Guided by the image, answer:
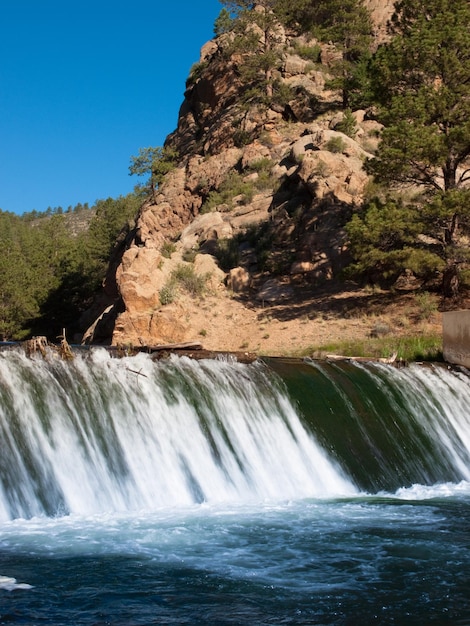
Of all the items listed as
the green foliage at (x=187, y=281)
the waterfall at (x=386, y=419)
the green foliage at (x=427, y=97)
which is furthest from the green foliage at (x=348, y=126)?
the waterfall at (x=386, y=419)

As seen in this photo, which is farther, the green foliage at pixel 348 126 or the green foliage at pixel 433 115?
the green foliage at pixel 348 126

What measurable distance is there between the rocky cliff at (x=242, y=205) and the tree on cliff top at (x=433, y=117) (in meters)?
1.98

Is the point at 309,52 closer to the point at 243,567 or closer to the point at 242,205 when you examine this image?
the point at 242,205

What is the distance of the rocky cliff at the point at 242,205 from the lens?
3034 cm

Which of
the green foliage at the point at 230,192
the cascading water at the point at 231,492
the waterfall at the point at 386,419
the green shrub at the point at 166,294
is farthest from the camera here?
the green foliage at the point at 230,192

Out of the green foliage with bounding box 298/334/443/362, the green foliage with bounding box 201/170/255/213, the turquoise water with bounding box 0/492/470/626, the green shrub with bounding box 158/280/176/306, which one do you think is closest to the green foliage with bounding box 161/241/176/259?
the green shrub with bounding box 158/280/176/306

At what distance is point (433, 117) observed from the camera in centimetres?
2752

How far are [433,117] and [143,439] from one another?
1975cm

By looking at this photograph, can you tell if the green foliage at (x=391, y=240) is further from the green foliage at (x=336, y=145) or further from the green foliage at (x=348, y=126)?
the green foliage at (x=348, y=126)

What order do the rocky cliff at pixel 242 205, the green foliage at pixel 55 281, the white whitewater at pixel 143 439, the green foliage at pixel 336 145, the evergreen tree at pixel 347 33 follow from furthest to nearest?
the green foliage at pixel 55 281 < the evergreen tree at pixel 347 33 < the green foliage at pixel 336 145 < the rocky cliff at pixel 242 205 < the white whitewater at pixel 143 439

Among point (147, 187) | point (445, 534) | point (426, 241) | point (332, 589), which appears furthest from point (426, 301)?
point (147, 187)

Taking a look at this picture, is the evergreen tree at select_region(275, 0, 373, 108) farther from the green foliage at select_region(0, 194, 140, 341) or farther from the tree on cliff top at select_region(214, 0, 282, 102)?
the green foliage at select_region(0, 194, 140, 341)

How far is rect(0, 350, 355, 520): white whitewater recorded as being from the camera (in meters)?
11.0

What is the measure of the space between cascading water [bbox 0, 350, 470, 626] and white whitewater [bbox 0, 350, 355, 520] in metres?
0.03
